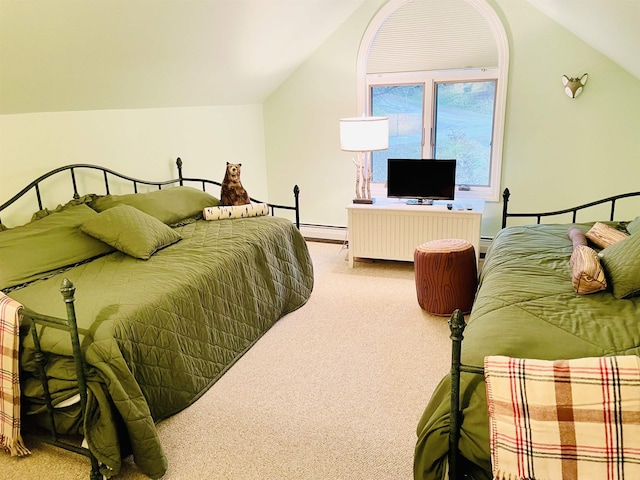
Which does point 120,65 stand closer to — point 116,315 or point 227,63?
point 227,63

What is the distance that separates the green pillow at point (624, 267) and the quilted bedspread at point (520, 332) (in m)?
0.04

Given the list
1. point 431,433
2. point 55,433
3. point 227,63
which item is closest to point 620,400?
point 431,433

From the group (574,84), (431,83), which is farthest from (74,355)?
(574,84)

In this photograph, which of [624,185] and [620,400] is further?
[624,185]

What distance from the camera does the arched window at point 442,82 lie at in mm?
4062

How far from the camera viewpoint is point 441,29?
13.5 feet

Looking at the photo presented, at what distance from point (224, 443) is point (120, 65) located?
219 cm

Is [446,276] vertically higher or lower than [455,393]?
lower

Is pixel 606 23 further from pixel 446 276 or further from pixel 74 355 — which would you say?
pixel 74 355

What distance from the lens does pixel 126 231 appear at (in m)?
2.65

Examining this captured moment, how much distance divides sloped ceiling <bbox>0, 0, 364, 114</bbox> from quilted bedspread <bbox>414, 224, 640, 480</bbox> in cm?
221

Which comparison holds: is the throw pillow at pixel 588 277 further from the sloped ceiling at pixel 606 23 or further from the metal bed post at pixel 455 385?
the sloped ceiling at pixel 606 23

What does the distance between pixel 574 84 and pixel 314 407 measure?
126 inches

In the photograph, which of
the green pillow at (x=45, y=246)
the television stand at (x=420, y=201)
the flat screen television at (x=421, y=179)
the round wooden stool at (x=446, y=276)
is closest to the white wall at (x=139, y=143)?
the green pillow at (x=45, y=246)
